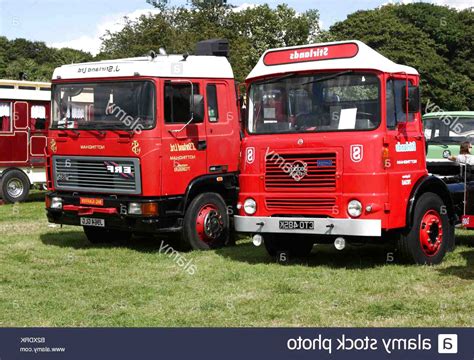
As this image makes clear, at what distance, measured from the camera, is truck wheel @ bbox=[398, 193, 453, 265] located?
10.2 metres

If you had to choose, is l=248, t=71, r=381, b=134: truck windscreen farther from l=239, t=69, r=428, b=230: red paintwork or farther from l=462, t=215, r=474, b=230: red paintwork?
l=462, t=215, r=474, b=230: red paintwork

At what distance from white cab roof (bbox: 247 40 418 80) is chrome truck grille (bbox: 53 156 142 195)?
2.44 meters

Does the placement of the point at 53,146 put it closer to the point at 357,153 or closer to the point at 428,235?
the point at 357,153

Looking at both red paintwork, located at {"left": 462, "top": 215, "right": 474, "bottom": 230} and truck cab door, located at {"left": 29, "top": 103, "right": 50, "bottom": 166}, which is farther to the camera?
truck cab door, located at {"left": 29, "top": 103, "right": 50, "bottom": 166}

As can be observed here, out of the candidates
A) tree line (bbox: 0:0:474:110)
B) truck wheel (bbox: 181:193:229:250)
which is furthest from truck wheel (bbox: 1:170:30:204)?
tree line (bbox: 0:0:474:110)

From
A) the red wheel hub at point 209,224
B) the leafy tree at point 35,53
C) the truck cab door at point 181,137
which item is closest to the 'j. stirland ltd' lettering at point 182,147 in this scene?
the truck cab door at point 181,137

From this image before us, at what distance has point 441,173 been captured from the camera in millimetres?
13727

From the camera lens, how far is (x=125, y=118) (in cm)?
1178

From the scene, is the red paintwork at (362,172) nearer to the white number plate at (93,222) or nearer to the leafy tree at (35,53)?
the white number plate at (93,222)

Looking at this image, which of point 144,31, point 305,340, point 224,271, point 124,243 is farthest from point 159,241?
point 144,31

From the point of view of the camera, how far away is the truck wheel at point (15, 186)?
2041 centimetres

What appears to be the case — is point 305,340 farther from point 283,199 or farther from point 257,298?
point 283,199

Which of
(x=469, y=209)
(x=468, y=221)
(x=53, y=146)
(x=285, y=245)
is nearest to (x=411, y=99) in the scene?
(x=469, y=209)

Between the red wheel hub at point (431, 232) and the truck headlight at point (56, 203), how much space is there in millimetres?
5858
